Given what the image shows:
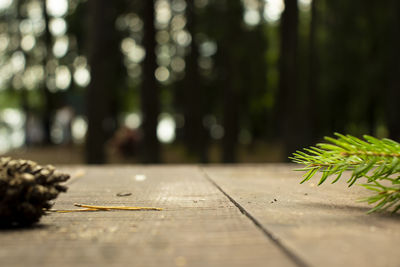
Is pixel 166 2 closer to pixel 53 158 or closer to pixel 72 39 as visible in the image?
pixel 72 39

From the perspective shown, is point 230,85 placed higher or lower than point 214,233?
higher

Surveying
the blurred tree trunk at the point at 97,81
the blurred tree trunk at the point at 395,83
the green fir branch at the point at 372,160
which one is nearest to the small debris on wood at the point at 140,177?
the green fir branch at the point at 372,160

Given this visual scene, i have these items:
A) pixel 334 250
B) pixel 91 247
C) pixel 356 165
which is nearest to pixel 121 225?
pixel 91 247

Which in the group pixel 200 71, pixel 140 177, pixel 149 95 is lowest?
pixel 140 177

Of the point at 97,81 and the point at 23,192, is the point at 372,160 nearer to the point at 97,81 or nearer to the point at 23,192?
the point at 23,192

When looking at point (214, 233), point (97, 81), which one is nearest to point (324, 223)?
point (214, 233)

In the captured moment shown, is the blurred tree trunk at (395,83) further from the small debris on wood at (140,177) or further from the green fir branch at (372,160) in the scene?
the green fir branch at (372,160)

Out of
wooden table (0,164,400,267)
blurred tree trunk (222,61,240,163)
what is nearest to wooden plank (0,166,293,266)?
wooden table (0,164,400,267)
